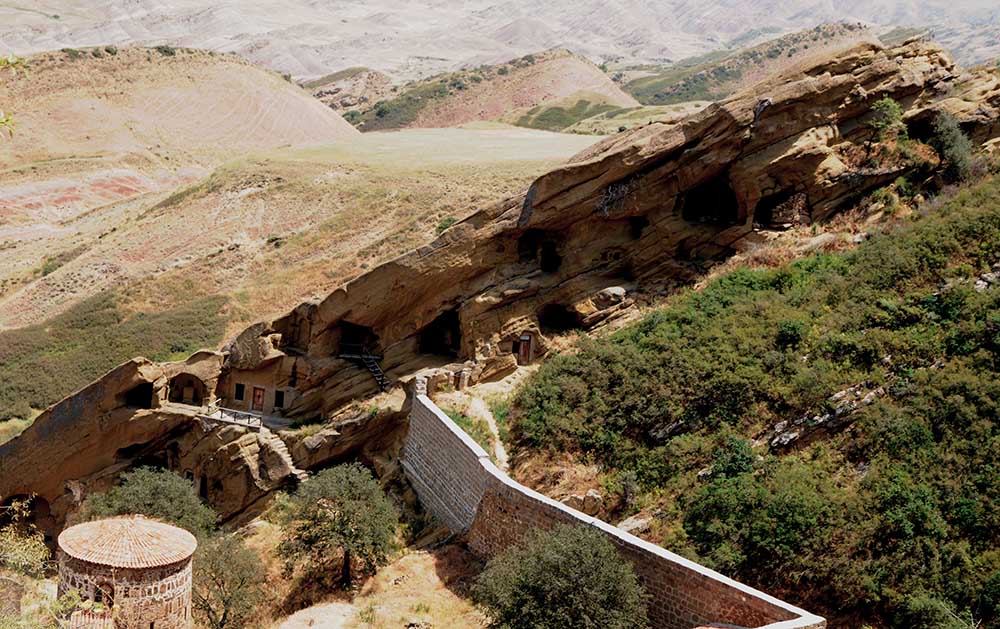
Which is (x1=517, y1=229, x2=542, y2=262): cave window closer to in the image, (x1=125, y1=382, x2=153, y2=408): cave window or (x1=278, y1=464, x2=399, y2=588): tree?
(x1=278, y1=464, x2=399, y2=588): tree

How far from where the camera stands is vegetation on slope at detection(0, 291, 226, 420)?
1758 inches

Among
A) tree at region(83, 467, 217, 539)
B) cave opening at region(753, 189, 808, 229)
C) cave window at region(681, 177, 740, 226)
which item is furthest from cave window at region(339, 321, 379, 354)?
cave opening at region(753, 189, 808, 229)

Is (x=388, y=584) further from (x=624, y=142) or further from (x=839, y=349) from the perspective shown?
(x=624, y=142)

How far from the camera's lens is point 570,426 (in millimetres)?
23562

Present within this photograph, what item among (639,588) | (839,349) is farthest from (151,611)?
(839,349)

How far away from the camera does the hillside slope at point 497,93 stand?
114 metres

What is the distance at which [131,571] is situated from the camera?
1838 centimetres

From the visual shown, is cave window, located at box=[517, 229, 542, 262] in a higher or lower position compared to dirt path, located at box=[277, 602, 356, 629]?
higher

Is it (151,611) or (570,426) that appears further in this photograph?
(570,426)

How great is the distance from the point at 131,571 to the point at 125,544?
60 centimetres

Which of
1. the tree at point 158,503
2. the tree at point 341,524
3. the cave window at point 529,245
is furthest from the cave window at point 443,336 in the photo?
the tree at point 158,503

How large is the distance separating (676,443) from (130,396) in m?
17.4

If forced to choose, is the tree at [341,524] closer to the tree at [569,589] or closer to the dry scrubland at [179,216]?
the tree at [569,589]

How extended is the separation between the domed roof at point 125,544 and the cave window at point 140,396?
1159cm
